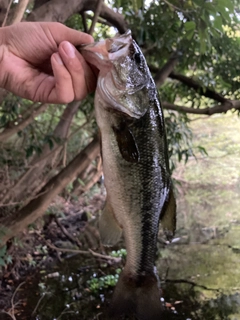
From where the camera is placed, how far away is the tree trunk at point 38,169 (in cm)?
347

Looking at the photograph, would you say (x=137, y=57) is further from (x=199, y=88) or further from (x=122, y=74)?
(x=199, y=88)

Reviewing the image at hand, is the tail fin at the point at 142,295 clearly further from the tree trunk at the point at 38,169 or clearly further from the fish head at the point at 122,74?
the tree trunk at the point at 38,169

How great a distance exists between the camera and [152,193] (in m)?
1.44

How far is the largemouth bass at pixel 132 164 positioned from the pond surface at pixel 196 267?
3.89 feet

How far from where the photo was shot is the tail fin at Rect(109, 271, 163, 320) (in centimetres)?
158

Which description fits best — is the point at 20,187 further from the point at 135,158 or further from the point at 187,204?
the point at 135,158

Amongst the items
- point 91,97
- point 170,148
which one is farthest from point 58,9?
point 170,148

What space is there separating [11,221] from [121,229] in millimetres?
1749

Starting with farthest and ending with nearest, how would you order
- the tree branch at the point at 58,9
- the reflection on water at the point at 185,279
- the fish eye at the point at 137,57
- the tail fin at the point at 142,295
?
the reflection on water at the point at 185,279 < the tree branch at the point at 58,9 < the tail fin at the point at 142,295 < the fish eye at the point at 137,57

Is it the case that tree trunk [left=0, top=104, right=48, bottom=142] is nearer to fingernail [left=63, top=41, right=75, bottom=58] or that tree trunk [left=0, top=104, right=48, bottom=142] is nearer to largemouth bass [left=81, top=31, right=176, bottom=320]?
largemouth bass [left=81, top=31, right=176, bottom=320]

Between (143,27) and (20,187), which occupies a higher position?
(143,27)

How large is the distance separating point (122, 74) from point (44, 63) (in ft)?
1.03

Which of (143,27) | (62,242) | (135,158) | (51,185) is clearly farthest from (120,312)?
(62,242)

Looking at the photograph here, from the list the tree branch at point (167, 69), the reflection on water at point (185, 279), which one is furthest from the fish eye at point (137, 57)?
the tree branch at point (167, 69)
